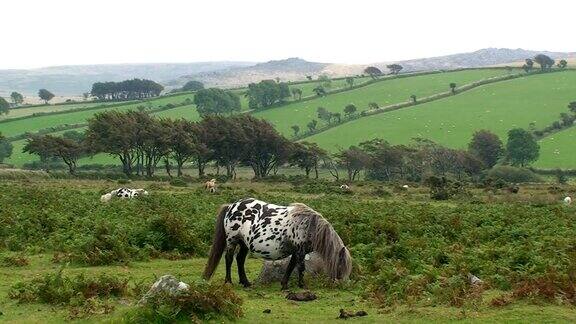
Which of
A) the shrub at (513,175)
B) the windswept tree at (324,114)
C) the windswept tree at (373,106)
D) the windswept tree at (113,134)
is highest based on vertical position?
the windswept tree at (113,134)

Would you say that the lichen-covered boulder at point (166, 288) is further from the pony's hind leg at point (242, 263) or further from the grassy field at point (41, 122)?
the grassy field at point (41, 122)

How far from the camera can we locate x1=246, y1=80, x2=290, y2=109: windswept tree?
15700 centimetres

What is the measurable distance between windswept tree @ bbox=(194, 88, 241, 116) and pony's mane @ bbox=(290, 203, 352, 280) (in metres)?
136

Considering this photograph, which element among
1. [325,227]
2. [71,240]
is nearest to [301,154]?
[71,240]

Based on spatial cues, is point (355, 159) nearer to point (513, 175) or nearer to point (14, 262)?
point (513, 175)

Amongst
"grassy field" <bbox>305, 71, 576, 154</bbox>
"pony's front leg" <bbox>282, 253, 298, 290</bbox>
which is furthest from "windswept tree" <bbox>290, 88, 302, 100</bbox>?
"pony's front leg" <bbox>282, 253, 298, 290</bbox>

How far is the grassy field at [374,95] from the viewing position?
463ft

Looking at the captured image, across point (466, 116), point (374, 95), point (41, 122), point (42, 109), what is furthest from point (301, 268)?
point (42, 109)

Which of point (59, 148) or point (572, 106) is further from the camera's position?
point (572, 106)

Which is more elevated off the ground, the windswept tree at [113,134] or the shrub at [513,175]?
the windswept tree at [113,134]

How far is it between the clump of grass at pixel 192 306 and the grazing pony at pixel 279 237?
3504 mm

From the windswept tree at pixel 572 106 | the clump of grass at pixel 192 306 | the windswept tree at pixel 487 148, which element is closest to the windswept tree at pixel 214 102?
the windswept tree at pixel 487 148

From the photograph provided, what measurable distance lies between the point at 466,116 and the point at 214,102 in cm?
6221

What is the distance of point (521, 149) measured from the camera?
9650 centimetres
